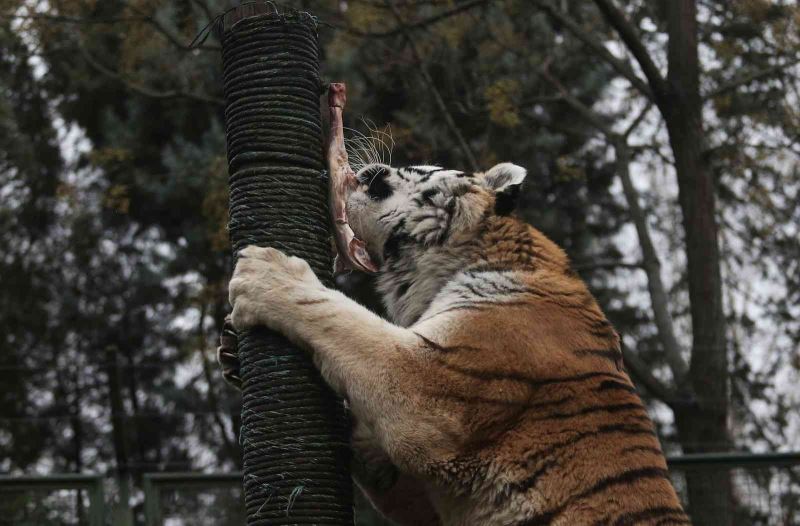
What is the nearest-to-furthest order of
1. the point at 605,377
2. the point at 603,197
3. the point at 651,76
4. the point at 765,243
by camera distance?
the point at 605,377 → the point at 651,76 → the point at 765,243 → the point at 603,197

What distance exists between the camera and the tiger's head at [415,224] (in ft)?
12.0

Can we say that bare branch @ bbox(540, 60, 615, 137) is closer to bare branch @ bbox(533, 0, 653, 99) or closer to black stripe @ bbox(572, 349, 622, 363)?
bare branch @ bbox(533, 0, 653, 99)

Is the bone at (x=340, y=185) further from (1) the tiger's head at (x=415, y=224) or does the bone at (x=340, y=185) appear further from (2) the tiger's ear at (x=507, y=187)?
(2) the tiger's ear at (x=507, y=187)

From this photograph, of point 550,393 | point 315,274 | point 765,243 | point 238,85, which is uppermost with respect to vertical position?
point 765,243

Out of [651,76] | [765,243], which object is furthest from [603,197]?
[651,76]

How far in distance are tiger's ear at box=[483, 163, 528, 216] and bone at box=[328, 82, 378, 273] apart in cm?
54

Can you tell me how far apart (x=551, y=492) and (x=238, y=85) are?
1.59 metres

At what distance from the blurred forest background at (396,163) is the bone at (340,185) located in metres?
5.29

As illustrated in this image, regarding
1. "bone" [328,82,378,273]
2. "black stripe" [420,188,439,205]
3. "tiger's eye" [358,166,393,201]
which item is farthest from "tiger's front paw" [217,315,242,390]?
"black stripe" [420,188,439,205]

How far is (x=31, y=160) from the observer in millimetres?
16172

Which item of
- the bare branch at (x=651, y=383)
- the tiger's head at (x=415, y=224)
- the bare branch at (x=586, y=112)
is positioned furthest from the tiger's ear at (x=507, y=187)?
the bare branch at (x=586, y=112)

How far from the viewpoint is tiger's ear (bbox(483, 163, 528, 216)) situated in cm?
376

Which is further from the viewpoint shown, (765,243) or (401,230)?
(765,243)

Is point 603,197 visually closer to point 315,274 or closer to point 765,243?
point 765,243
